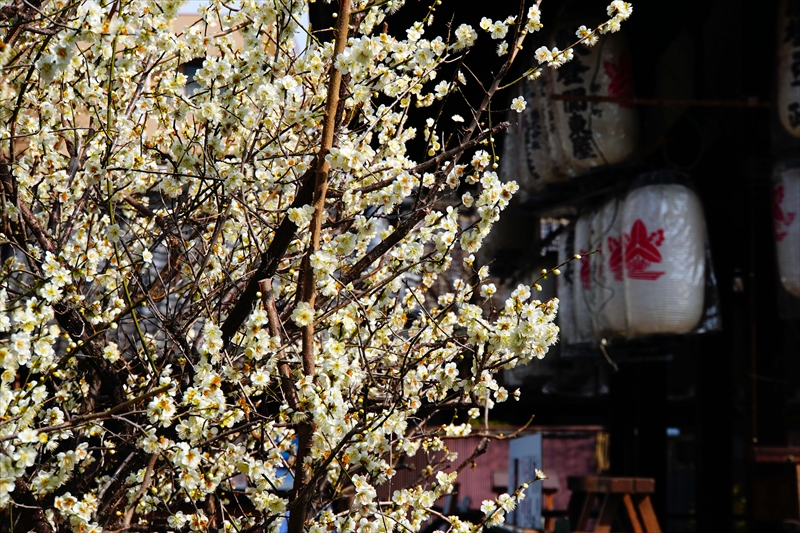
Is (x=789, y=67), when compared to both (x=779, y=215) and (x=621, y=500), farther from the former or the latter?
(x=621, y=500)

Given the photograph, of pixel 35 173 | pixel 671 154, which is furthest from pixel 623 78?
pixel 35 173

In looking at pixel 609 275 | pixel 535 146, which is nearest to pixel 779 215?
pixel 609 275

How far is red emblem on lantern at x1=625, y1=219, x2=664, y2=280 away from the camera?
691cm

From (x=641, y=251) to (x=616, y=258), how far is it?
259 mm

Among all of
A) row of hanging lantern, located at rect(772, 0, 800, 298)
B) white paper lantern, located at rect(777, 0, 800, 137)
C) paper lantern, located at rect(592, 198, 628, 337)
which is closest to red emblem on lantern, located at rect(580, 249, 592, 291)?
paper lantern, located at rect(592, 198, 628, 337)

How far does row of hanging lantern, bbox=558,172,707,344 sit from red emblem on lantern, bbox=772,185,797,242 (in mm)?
592

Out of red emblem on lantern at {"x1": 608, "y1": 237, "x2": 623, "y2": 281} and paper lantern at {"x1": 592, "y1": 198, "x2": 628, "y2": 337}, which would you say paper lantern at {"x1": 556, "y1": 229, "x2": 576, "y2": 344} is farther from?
red emblem on lantern at {"x1": 608, "y1": 237, "x2": 623, "y2": 281}

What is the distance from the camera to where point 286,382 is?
9.87ft

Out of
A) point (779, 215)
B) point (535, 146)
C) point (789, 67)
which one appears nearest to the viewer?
point (789, 67)

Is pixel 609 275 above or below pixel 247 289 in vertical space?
above

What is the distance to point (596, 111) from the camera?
7469mm

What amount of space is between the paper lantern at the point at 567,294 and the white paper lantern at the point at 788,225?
6.60 ft

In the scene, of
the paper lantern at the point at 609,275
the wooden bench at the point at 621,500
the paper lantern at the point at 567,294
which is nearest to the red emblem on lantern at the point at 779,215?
the paper lantern at the point at 609,275

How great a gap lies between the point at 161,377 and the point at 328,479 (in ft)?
3.26
